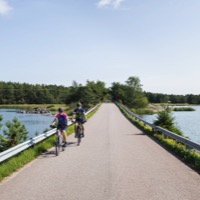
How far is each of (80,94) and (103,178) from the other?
3886 inches

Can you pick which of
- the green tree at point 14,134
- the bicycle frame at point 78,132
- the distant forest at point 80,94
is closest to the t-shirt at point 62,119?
the bicycle frame at point 78,132

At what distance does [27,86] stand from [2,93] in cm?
1904

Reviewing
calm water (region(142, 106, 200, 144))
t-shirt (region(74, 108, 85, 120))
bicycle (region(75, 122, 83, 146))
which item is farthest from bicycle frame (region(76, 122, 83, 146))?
calm water (region(142, 106, 200, 144))

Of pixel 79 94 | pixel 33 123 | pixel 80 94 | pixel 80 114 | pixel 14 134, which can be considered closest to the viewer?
pixel 80 114

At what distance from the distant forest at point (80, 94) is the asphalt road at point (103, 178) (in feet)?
275

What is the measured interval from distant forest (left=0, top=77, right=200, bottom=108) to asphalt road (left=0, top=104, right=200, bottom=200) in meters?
83.9

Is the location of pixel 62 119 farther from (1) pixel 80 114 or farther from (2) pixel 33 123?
(2) pixel 33 123

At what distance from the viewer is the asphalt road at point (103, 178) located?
6336mm

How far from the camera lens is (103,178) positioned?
773 cm

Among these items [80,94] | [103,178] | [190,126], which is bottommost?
[190,126]

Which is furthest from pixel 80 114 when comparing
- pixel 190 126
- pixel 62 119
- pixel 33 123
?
pixel 33 123

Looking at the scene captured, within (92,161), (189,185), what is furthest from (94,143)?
(189,185)

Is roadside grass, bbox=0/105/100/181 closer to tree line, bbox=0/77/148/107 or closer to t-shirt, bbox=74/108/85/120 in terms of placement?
t-shirt, bbox=74/108/85/120

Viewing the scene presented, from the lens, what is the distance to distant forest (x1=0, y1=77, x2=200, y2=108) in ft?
363
